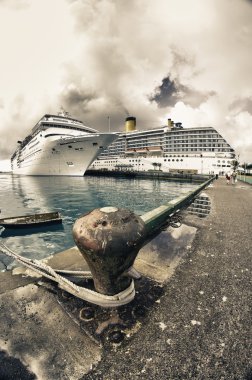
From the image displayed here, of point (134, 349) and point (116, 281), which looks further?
point (116, 281)

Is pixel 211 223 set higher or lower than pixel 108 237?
lower

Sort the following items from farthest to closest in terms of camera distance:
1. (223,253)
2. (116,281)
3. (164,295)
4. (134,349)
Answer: (223,253), (164,295), (116,281), (134,349)

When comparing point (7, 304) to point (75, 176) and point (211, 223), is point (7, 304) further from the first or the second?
point (75, 176)

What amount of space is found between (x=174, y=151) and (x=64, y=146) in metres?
48.5

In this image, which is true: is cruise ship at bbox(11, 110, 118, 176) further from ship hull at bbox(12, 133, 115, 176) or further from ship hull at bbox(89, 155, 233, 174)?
ship hull at bbox(89, 155, 233, 174)

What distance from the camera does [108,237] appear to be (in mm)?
2227

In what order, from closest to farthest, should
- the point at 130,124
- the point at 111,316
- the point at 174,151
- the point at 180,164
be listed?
1. the point at 111,316
2. the point at 180,164
3. the point at 174,151
4. the point at 130,124

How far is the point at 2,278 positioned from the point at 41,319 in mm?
1236

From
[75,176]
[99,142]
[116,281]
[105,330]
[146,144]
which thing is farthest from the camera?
[146,144]

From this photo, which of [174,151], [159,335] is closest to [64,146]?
[174,151]

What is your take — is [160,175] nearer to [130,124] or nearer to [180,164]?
[180,164]

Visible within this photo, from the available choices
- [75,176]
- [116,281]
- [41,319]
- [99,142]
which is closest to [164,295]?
[116,281]

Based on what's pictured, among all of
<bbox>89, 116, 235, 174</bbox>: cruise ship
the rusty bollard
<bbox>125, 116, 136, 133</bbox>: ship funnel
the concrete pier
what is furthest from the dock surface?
<bbox>125, 116, 136, 133</bbox>: ship funnel

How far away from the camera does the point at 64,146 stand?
1977 inches
